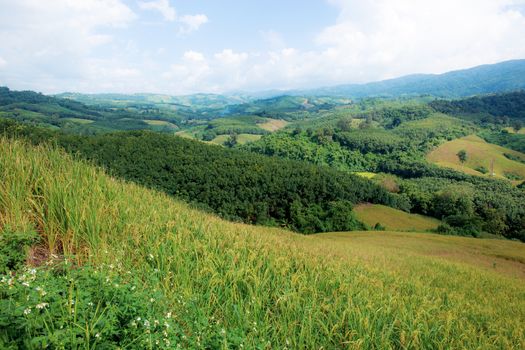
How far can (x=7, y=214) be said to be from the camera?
190 inches

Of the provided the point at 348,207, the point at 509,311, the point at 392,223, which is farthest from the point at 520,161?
the point at 509,311

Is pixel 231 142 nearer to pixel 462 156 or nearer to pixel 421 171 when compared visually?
pixel 421 171

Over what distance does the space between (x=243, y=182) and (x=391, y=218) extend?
37396mm

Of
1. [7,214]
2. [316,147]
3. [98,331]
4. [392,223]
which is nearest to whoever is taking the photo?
[98,331]

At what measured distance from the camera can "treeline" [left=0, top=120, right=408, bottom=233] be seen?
67.7m

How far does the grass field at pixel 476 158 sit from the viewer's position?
12375 cm

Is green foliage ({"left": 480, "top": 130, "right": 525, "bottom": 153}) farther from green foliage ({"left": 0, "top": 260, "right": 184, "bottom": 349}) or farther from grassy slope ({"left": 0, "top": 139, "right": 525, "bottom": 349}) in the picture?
green foliage ({"left": 0, "top": 260, "right": 184, "bottom": 349})

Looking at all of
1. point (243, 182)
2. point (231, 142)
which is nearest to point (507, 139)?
point (231, 142)

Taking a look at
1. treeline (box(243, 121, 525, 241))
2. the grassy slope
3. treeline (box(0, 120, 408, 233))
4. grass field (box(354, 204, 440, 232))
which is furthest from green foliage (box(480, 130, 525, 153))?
the grassy slope

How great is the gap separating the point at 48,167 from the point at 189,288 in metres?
4.61

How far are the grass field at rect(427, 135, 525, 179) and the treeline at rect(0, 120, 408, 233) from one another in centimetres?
6497

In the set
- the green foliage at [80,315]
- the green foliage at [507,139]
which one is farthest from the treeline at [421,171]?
the green foliage at [80,315]

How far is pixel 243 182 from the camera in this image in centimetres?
7438

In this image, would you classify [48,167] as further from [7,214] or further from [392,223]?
[392,223]
